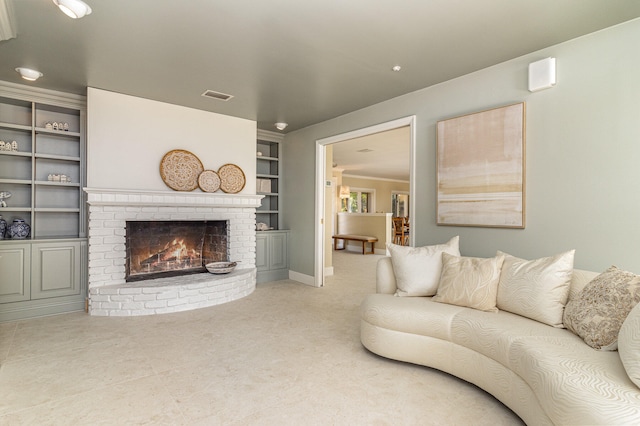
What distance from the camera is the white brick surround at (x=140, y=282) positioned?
142 inches

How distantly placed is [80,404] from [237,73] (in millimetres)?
2874

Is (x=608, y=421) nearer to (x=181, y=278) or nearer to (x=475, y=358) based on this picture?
(x=475, y=358)

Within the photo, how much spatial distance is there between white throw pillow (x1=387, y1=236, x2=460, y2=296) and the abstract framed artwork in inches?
20.8

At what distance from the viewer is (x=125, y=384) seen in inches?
85.1

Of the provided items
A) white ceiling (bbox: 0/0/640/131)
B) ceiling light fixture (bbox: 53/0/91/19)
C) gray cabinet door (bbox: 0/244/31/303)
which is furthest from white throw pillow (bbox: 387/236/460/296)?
gray cabinet door (bbox: 0/244/31/303)

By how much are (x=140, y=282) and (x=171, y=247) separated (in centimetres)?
67

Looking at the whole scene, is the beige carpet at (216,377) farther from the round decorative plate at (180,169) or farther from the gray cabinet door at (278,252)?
the gray cabinet door at (278,252)

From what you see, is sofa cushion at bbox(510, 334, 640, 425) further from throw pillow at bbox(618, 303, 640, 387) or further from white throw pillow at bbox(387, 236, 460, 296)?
white throw pillow at bbox(387, 236, 460, 296)

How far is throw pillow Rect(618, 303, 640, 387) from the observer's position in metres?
1.31

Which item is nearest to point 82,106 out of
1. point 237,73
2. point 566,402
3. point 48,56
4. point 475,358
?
point 48,56

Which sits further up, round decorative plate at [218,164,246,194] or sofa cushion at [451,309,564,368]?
round decorative plate at [218,164,246,194]

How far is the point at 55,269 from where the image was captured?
3.61 meters

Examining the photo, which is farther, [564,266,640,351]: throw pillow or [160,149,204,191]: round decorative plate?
[160,149,204,191]: round decorative plate

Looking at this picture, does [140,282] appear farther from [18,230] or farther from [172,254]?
[18,230]
